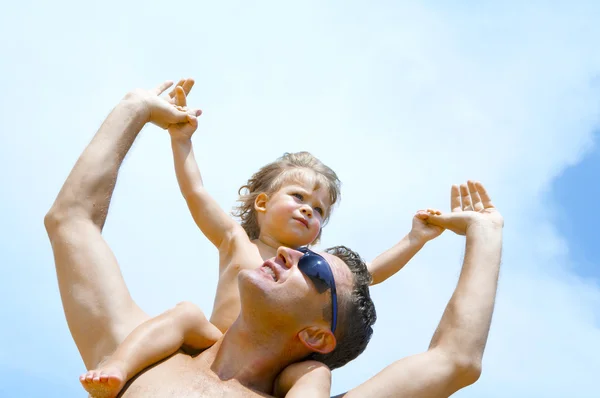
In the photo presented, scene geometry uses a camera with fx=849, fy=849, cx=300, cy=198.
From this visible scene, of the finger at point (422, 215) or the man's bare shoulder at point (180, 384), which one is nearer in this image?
the man's bare shoulder at point (180, 384)

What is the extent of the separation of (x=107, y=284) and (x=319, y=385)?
1.37 meters

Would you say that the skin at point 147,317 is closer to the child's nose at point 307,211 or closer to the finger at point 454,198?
the child's nose at point 307,211

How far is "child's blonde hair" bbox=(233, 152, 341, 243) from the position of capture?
6770mm

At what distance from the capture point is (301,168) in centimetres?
682

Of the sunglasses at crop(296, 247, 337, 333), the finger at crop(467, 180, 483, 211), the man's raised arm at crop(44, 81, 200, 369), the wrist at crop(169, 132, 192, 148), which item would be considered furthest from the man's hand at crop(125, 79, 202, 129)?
the finger at crop(467, 180, 483, 211)

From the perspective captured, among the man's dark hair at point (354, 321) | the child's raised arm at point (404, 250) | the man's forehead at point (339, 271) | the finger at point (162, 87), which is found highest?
the finger at point (162, 87)

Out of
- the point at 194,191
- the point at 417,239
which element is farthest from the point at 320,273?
the point at 417,239

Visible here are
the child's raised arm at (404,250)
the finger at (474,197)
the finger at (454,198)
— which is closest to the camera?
the finger at (474,197)

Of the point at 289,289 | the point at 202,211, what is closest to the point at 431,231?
the point at 202,211

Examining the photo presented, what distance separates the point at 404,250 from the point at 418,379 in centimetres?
222

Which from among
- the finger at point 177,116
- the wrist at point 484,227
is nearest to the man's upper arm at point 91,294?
the finger at point 177,116

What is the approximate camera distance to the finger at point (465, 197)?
21.3ft

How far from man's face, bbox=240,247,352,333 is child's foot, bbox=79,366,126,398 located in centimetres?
79

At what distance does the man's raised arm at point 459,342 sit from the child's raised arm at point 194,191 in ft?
6.35
